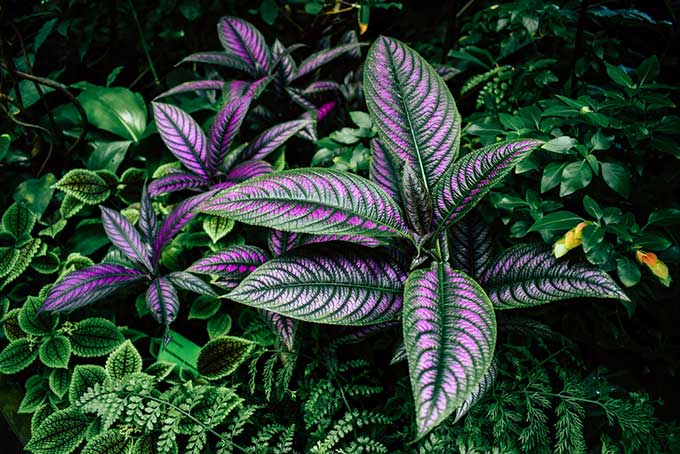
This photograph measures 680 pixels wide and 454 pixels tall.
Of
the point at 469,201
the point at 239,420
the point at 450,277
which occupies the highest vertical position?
the point at 469,201

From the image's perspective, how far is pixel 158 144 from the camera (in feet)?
6.45

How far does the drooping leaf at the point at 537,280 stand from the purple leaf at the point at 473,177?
0.18 m

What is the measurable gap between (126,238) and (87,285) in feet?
0.57

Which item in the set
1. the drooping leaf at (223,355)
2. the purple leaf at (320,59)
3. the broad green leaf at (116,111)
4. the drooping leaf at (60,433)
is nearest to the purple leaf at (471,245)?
the drooping leaf at (223,355)

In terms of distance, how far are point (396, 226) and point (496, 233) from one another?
39 cm

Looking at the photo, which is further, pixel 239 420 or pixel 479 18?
pixel 479 18

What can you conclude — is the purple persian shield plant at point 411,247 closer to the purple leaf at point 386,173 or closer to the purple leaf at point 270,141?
the purple leaf at point 386,173

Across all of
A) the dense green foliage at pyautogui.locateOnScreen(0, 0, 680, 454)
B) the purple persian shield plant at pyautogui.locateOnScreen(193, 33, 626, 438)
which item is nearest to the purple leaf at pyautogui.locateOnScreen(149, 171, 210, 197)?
the dense green foliage at pyautogui.locateOnScreen(0, 0, 680, 454)

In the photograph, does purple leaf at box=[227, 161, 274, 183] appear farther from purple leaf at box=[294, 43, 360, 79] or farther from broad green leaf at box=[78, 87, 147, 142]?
broad green leaf at box=[78, 87, 147, 142]

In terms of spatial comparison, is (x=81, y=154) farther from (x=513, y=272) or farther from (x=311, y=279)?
(x=513, y=272)

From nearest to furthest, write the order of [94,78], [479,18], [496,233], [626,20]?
[496,233] → [626,20] → [479,18] → [94,78]

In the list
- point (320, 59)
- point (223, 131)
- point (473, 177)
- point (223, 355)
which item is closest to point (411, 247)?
point (473, 177)

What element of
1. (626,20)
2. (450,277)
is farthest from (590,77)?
(450,277)

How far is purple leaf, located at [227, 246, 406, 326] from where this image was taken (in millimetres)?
1020
